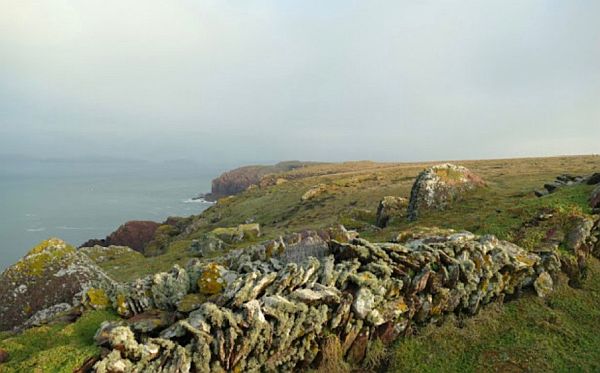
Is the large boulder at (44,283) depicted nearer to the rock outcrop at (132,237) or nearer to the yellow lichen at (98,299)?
the yellow lichen at (98,299)

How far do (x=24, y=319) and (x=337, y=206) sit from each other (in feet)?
109

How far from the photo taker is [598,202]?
1491cm

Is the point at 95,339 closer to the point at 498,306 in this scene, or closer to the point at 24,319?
the point at 24,319

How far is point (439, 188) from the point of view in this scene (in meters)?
23.6

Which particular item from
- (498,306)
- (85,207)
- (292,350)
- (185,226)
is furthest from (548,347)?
(85,207)

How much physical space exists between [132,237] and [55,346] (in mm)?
49663

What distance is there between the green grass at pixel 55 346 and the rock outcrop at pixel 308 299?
515 millimetres

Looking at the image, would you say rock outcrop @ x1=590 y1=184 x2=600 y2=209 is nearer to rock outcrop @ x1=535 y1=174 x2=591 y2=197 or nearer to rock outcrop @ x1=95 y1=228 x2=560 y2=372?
rock outcrop @ x1=95 y1=228 x2=560 y2=372

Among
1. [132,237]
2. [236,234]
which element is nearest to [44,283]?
[236,234]

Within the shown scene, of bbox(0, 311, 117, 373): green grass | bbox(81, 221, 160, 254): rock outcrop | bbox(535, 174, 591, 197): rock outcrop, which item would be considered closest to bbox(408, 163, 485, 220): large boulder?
bbox(535, 174, 591, 197): rock outcrop

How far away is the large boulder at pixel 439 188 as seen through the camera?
22.9m

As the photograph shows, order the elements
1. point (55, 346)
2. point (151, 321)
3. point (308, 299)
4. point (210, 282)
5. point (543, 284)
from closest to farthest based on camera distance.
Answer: point (55, 346), point (151, 321), point (308, 299), point (210, 282), point (543, 284)

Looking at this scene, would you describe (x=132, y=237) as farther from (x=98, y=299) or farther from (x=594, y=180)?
(x=594, y=180)

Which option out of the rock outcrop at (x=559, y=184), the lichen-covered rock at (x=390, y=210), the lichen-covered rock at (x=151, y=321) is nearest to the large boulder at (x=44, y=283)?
the lichen-covered rock at (x=151, y=321)
